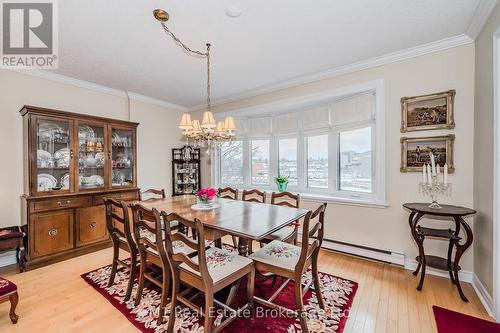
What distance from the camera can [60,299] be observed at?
85.9 inches

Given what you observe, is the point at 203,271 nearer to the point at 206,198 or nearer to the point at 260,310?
the point at 260,310

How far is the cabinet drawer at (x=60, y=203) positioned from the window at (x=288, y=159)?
3.16 m

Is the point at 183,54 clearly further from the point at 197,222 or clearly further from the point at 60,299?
the point at 60,299

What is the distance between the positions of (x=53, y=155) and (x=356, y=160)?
434 cm

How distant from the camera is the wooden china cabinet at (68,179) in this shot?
2.84m

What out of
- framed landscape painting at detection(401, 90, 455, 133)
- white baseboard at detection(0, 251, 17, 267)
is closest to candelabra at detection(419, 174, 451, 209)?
framed landscape painting at detection(401, 90, 455, 133)

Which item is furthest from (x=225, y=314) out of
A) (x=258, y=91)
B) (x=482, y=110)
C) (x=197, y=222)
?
(x=258, y=91)

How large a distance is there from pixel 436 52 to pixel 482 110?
2.78 ft

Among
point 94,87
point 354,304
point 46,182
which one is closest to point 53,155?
point 46,182

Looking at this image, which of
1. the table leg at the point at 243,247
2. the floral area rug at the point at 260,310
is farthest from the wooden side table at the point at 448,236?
the table leg at the point at 243,247

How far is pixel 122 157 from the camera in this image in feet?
12.6

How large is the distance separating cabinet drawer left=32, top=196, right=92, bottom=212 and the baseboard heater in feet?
11.7

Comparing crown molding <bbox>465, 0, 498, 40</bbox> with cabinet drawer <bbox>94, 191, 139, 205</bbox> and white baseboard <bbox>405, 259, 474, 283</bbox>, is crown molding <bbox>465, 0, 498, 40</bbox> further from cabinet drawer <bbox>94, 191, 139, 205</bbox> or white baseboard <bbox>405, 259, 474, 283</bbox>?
cabinet drawer <bbox>94, 191, 139, 205</bbox>

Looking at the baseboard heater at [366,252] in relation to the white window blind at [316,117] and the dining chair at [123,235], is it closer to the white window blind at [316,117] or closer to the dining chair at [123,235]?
the white window blind at [316,117]
